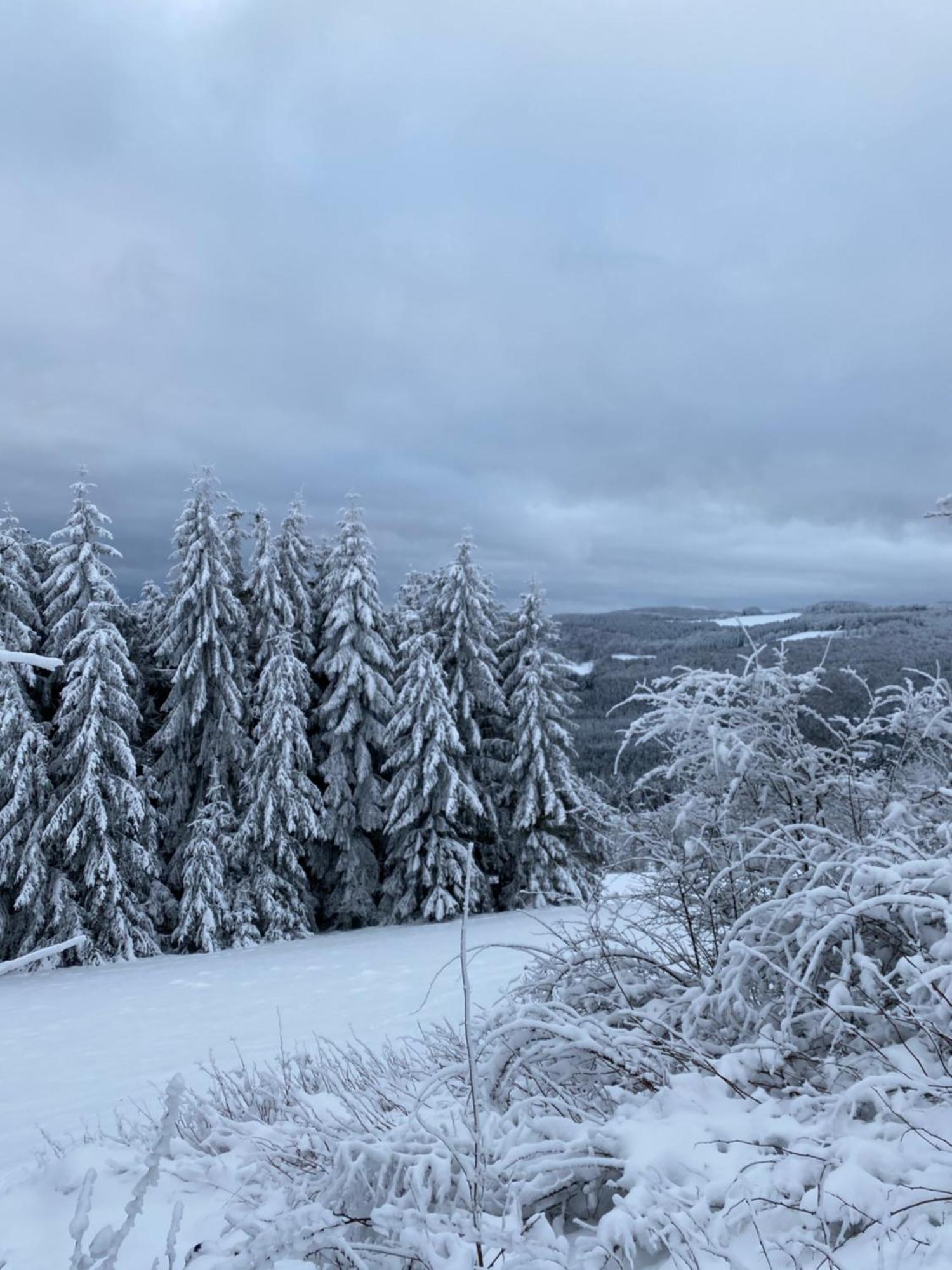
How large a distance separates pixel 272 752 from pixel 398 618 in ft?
19.3

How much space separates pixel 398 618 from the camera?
24.5 metres

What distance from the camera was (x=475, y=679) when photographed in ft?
72.6

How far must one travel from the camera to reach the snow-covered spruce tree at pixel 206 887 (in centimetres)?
1925

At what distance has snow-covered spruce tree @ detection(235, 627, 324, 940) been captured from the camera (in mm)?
20078

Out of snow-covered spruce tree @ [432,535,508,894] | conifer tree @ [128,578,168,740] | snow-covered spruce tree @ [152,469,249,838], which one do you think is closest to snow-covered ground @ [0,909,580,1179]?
snow-covered spruce tree @ [432,535,508,894]

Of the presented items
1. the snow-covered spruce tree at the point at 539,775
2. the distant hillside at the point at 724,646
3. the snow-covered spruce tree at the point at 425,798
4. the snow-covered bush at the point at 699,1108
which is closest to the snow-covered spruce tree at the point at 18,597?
the snow-covered spruce tree at the point at 425,798

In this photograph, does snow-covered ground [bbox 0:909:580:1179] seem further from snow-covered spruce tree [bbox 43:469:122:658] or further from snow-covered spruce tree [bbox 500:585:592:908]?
snow-covered spruce tree [bbox 43:469:122:658]

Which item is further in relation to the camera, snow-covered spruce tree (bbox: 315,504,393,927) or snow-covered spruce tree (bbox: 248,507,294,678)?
snow-covered spruce tree (bbox: 248,507,294,678)

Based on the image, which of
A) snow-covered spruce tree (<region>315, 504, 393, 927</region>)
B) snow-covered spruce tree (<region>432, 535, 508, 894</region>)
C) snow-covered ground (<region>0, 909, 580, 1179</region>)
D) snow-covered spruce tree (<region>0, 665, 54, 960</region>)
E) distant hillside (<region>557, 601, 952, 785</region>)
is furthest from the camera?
snow-covered spruce tree (<region>432, 535, 508, 894</region>)

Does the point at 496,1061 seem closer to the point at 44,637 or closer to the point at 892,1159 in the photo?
the point at 892,1159

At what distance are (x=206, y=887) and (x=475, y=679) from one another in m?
8.18

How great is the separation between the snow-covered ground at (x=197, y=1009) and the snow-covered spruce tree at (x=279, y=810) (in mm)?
1047

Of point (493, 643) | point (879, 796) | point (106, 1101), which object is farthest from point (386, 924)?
point (879, 796)

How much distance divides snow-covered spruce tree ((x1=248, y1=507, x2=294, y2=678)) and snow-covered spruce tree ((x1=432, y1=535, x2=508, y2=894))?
411 centimetres
